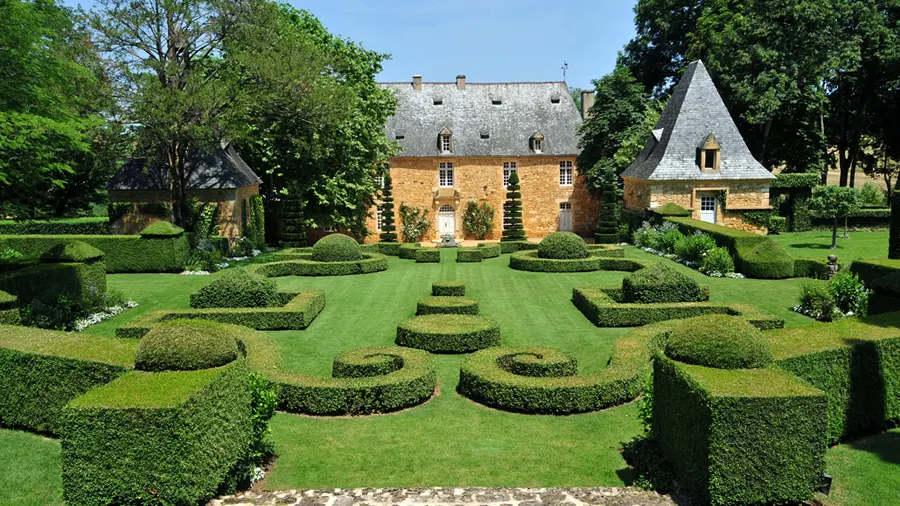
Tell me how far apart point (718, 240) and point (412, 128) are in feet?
78.7

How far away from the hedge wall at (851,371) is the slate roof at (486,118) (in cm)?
3429

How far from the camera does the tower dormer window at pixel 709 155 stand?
34688 millimetres

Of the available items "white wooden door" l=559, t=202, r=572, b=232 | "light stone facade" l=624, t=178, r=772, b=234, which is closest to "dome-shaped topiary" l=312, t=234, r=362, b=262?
"light stone facade" l=624, t=178, r=772, b=234

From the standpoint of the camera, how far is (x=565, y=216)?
45.8m

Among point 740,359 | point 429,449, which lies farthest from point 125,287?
point 740,359

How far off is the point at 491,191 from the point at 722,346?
35.7m

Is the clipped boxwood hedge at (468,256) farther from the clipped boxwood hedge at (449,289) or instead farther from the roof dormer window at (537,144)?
the roof dormer window at (537,144)

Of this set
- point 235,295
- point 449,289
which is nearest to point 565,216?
point 449,289

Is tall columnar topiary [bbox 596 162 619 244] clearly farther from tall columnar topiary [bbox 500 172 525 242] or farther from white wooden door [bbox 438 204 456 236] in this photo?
white wooden door [bbox 438 204 456 236]

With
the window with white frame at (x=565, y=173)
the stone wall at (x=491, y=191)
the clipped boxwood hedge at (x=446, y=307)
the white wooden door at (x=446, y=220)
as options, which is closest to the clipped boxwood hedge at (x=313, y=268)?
the clipped boxwood hedge at (x=446, y=307)

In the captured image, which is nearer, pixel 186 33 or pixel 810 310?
pixel 810 310

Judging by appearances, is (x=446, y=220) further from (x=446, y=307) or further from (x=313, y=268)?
(x=446, y=307)

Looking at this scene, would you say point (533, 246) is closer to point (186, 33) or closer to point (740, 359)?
point (186, 33)

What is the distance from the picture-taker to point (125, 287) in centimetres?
2391
